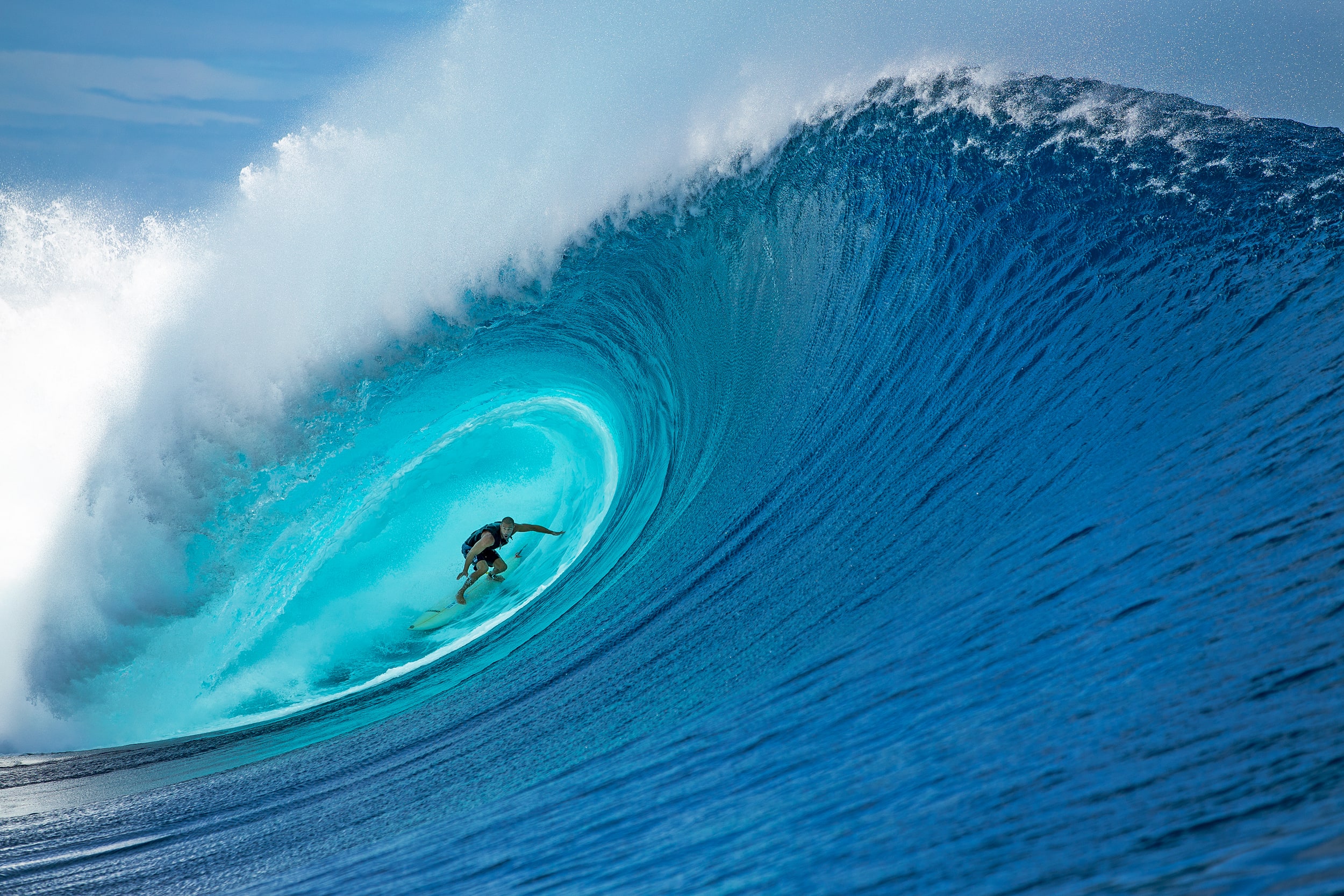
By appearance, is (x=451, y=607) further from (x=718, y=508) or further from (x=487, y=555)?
→ (x=718, y=508)

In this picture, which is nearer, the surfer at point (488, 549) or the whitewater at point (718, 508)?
the whitewater at point (718, 508)

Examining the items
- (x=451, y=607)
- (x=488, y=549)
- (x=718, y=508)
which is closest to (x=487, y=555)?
(x=488, y=549)

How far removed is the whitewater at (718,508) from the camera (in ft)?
7.63

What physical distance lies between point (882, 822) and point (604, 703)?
1.77m

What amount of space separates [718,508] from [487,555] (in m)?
2.37

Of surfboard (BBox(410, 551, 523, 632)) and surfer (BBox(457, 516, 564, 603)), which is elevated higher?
surfer (BBox(457, 516, 564, 603))

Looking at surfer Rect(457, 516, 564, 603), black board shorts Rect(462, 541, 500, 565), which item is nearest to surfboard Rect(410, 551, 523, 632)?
surfer Rect(457, 516, 564, 603)

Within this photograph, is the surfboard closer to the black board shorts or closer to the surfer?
the surfer

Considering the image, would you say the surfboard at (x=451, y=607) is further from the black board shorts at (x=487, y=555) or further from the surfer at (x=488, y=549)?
the black board shorts at (x=487, y=555)

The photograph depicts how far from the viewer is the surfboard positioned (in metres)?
6.46

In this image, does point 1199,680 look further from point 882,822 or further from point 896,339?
point 896,339

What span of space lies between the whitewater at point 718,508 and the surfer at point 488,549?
22 cm

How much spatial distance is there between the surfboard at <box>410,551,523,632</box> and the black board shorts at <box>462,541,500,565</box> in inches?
8.7

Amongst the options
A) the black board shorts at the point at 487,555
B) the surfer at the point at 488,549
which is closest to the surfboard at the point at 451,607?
the surfer at the point at 488,549
